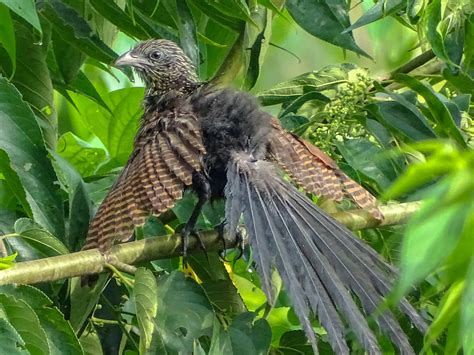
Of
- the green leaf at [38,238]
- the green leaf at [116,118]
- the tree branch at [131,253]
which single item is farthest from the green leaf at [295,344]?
the green leaf at [116,118]

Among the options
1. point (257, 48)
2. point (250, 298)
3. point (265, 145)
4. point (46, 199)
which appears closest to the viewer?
point (46, 199)

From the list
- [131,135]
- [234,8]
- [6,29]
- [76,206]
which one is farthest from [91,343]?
[131,135]

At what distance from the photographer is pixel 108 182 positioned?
7.91 feet

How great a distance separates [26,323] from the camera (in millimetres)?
1384

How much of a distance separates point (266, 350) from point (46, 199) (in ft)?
1.63

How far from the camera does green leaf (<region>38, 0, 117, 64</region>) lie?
2117mm

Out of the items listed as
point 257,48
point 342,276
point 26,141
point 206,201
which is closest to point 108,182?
point 206,201

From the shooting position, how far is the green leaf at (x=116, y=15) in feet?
6.90

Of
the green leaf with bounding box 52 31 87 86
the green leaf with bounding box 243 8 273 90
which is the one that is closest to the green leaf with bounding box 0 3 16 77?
the green leaf with bounding box 52 31 87 86

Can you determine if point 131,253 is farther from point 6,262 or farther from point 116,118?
point 116,118

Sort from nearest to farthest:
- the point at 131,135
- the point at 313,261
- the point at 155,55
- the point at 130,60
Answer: the point at 313,261
the point at 131,135
the point at 130,60
the point at 155,55

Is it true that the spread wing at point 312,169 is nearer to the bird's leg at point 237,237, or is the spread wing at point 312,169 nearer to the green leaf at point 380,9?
the bird's leg at point 237,237

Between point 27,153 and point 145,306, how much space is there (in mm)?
397

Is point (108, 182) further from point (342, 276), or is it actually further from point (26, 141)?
point (342, 276)
